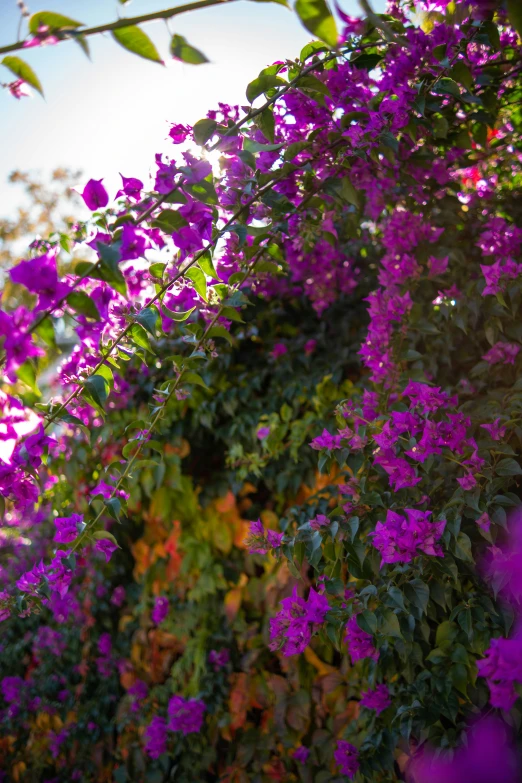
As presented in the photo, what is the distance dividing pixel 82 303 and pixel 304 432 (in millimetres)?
1097

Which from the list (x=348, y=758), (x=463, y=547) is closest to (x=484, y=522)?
(x=463, y=547)

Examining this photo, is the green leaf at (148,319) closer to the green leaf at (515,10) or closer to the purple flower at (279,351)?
the green leaf at (515,10)

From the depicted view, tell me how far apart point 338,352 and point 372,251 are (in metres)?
0.38

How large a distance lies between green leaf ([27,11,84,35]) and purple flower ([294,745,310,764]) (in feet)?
5.79

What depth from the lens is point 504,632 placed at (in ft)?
3.49

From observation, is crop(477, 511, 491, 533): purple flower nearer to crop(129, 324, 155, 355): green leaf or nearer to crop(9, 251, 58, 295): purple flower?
crop(129, 324, 155, 355): green leaf

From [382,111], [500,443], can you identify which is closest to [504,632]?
[500,443]

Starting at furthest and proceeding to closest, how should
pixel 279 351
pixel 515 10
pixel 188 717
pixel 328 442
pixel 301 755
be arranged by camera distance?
pixel 279 351, pixel 188 717, pixel 301 755, pixel 328 442, pixel 515 10

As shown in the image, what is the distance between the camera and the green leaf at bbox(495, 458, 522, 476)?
1.01 meters

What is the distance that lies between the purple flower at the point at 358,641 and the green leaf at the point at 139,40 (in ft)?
2.95

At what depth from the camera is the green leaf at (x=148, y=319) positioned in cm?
Answer: 93

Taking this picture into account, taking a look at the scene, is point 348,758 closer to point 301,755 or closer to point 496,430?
point 301,755

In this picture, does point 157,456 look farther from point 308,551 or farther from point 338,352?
point 308,551

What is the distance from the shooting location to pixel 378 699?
1.24 m
